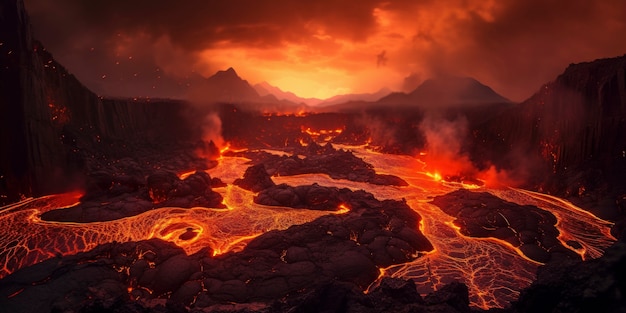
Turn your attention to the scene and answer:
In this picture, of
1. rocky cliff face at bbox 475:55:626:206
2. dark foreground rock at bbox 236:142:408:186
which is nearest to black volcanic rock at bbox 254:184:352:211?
dark foreground rock at bbox 236:142:408:186

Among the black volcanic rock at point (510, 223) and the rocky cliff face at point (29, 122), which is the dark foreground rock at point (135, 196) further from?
the black volcanic rock at point (510, 223)

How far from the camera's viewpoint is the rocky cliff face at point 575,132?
103 feet

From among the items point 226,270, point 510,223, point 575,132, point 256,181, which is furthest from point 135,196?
point 575,132

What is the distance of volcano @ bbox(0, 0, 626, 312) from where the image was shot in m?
11.8

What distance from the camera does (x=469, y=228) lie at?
2342cm

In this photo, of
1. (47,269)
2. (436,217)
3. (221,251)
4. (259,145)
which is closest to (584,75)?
(436,217)

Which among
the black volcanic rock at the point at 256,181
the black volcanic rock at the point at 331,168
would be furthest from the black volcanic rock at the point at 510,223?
the black volcanic rock at the point at 256,181

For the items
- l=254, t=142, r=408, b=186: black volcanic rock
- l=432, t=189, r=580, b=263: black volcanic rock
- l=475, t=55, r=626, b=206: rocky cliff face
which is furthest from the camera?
l=254, t=142, r=408, b=186: black volcanic rock

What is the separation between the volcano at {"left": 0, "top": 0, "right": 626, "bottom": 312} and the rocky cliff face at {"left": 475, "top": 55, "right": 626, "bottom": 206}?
0.19 metres

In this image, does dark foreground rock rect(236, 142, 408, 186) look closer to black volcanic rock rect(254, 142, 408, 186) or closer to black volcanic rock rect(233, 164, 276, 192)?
black volcanic rock rect(254, 142, 408, 186)

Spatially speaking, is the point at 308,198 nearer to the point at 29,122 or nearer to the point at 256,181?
the point at 256,181

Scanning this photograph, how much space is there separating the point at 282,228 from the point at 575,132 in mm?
36150

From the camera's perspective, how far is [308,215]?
1046 inches

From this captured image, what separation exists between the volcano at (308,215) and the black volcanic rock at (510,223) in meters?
0.17
